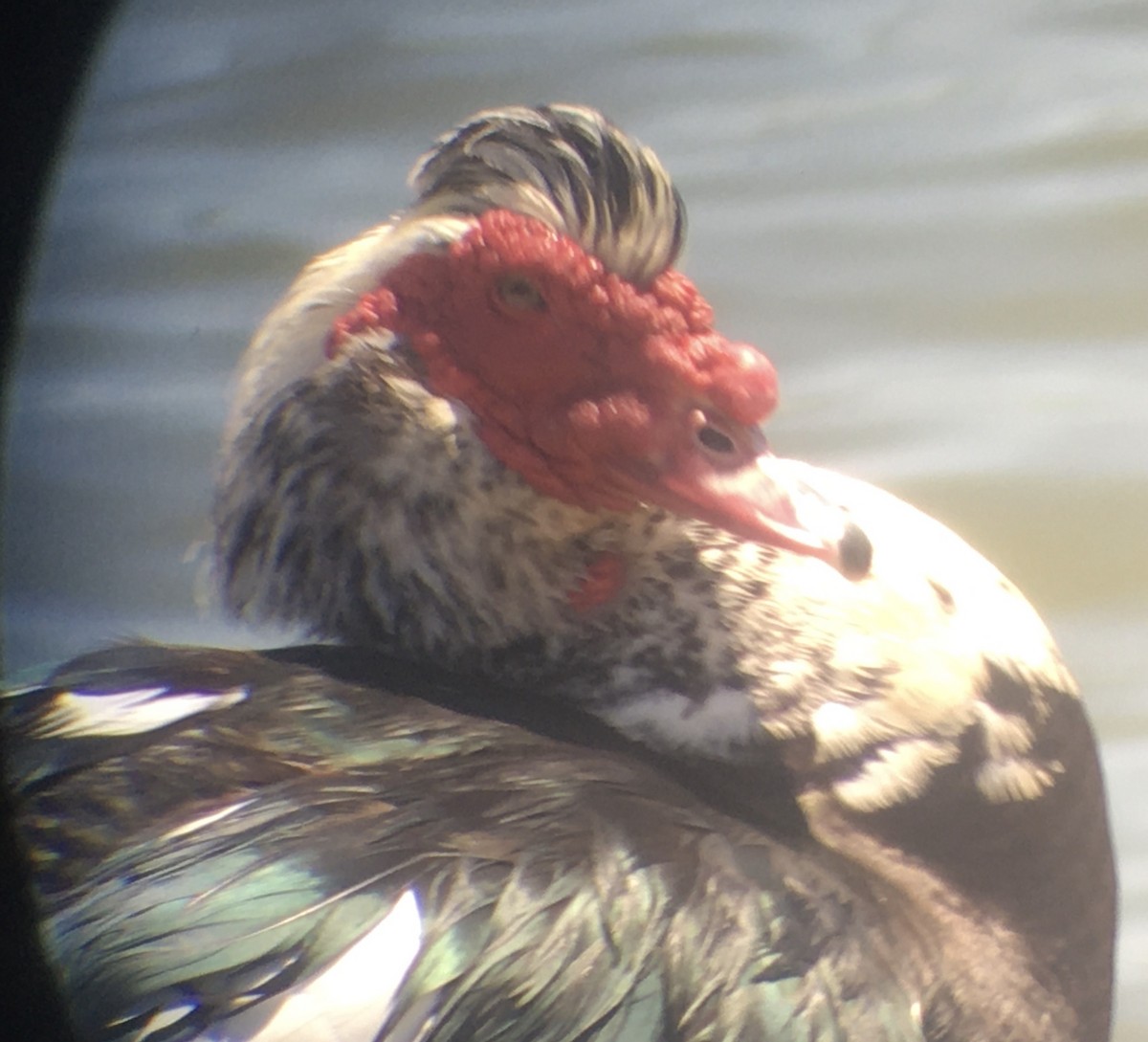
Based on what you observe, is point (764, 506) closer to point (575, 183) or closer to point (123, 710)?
point (575, 183)

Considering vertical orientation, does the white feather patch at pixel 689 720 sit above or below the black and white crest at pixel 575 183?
below

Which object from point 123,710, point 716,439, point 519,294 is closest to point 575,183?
point 519,294

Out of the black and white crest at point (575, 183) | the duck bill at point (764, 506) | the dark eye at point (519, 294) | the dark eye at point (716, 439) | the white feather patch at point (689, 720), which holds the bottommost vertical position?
the white feather patch at point (689, 720)

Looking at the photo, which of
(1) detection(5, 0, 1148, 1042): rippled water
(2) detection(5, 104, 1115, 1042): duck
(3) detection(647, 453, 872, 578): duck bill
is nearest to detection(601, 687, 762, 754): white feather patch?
(2) detection(5, 104, 1115, 1042): duck

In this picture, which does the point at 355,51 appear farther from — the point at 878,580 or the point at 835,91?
the point at 878,580

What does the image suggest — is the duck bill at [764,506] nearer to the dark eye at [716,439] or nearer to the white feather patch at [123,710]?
the dark eye at [716,439]

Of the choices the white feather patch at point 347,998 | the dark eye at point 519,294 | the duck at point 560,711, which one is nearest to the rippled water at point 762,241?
the duck at point 560,711
